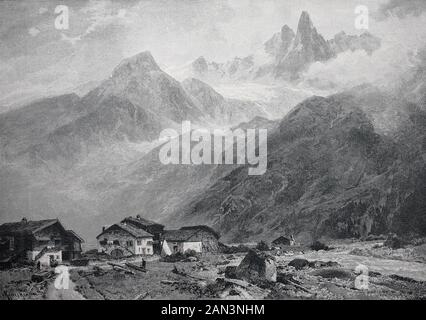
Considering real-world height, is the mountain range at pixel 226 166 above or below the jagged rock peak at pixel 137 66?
below

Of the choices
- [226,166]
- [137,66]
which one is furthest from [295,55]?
[226,166]

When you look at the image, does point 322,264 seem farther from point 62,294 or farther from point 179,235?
point 62,294

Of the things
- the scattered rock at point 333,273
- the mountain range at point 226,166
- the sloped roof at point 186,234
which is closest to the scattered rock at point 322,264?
the scattered rock at point 333,273

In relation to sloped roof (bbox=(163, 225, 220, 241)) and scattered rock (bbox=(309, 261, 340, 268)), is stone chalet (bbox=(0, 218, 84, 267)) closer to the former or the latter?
sloped roof (bbox=(163, 225, 220, 241))

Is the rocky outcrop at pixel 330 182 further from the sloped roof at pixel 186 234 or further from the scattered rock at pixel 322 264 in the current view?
the scattered rock at pixel 322 264

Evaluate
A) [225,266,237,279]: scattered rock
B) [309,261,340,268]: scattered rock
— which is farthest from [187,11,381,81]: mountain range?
[225,266,237,279]: scattered rock

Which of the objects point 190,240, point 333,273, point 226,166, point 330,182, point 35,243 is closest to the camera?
point 333,273
